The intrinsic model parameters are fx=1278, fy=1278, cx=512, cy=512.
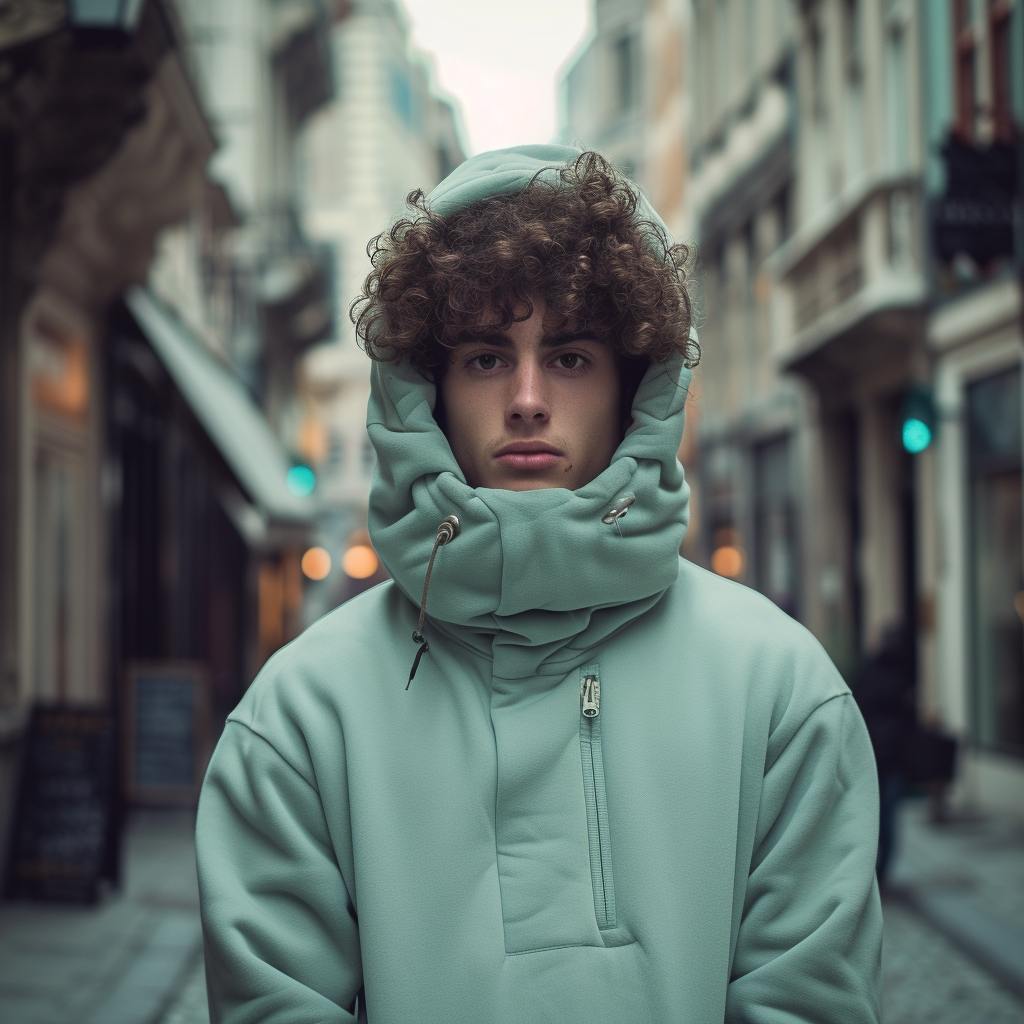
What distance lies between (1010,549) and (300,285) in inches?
501

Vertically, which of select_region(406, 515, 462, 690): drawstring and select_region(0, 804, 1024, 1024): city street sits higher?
select_region(406, 515, 462, 690): drawstring

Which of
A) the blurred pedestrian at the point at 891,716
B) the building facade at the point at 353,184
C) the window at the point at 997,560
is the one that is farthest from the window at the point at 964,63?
the building facade at the point at 353,184

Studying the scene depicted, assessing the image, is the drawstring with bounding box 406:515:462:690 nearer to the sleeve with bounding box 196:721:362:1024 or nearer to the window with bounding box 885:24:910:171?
the sleeve with bounding box 196:721:362:1024

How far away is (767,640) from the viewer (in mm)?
1745

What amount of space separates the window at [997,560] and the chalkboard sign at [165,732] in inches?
245

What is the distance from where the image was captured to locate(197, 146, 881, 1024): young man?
5.26 ft

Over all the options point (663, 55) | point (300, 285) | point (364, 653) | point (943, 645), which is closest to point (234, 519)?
point (300, 285)

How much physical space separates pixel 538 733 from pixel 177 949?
4.84m

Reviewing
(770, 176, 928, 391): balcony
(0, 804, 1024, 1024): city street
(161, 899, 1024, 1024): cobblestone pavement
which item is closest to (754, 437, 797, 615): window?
(770, 176, 928, 391): balcony

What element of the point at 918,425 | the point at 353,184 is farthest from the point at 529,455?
the point at 353,184

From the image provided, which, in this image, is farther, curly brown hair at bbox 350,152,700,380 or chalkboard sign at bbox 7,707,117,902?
chalkboard sign at bbox 7,707,117,902

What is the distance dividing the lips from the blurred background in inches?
16.9

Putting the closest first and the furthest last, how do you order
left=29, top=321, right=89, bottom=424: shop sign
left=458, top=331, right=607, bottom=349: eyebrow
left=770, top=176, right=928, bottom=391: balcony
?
left=458, top=331, right=607, bottom=349: eyebrow → left=29, top=321, right=89, bottom=424: shop sign → left=770, top=176, right=928, bottom=391: balcony

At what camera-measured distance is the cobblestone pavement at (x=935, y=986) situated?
16.9ft
